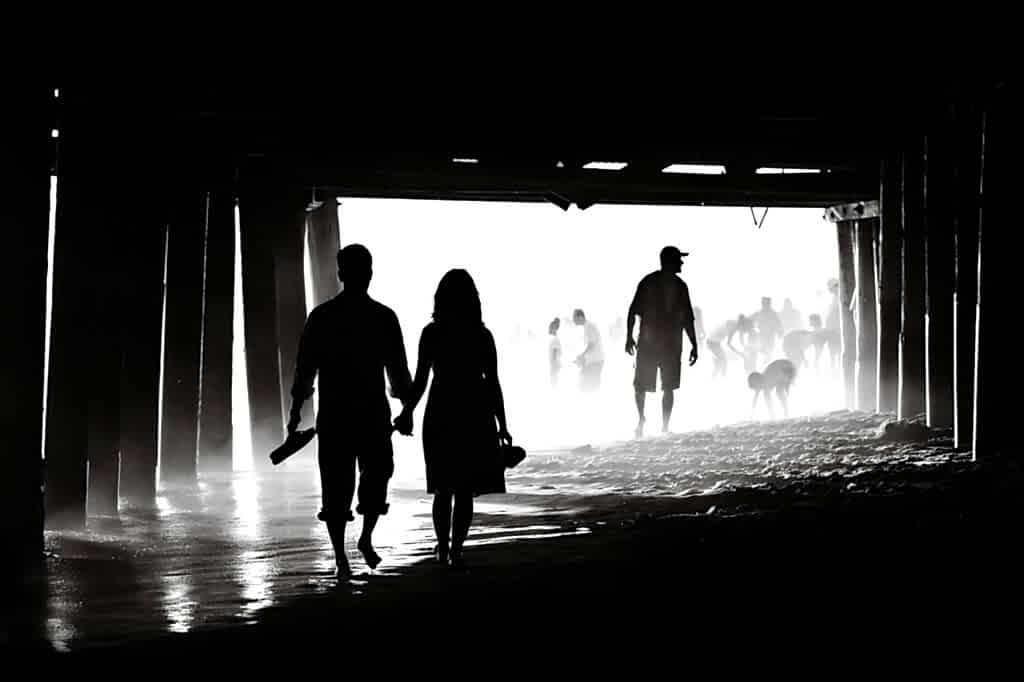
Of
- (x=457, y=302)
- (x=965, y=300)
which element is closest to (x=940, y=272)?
(x=965, y=300)

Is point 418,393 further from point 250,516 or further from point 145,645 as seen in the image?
point 250,516

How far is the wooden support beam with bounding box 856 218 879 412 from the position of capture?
17.8 meters

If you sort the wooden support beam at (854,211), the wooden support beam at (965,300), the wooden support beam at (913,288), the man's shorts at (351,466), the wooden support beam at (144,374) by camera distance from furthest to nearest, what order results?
the wooden support beam at (854,211), the wooden support beam at (913,288), the wooden support beam at (144,374), the wooden support beam at (965,300), the man's shorts at (351,466)

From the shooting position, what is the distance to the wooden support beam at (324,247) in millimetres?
19172

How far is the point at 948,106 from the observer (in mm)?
12258

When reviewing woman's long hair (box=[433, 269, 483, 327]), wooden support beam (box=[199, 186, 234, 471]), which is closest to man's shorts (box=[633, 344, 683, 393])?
wooden support beam (box=[199, 186, 234, 471])

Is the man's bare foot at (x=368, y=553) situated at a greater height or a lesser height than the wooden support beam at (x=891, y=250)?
lesser

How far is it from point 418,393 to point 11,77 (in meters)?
2.84

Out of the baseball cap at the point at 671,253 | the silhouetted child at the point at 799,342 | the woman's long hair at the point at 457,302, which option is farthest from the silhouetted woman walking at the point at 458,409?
the silhouetted child at the point at 799,342

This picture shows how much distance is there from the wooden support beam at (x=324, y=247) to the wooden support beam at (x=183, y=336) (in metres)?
5.50

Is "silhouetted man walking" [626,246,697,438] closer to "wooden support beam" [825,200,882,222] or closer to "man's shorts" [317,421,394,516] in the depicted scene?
"wooden support beam" [825,200,882,222]

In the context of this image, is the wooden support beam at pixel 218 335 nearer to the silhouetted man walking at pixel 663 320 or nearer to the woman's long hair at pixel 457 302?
the silhouetted man walking at pixel 663 320

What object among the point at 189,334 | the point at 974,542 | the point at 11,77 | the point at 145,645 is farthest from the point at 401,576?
the point at 189,334

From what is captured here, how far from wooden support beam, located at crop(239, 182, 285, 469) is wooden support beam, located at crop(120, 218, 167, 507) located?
3.37 m
